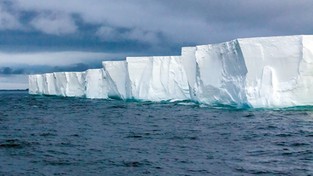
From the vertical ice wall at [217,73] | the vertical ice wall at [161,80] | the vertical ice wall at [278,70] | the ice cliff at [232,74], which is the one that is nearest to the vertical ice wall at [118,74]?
the ice cliff at [232,74]

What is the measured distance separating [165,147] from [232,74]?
10.6 metres

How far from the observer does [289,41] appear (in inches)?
732

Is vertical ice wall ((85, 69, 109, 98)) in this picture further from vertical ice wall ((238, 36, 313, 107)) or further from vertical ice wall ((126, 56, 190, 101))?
vertical ice wall ((238, 36, 313, 107))

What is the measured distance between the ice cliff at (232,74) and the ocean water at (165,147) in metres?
1.94

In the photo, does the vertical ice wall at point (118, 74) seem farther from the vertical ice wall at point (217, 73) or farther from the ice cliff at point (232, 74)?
the vertical ice wall at point (217, 73)

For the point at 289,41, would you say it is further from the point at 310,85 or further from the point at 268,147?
the point at 268,147

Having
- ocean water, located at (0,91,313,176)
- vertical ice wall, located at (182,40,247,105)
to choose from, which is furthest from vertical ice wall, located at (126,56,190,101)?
ocean water, located at (0,91,313,176)

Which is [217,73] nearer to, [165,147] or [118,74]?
[165,147]

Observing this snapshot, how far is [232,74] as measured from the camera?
20.9 meters

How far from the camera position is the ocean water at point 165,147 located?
862 cm

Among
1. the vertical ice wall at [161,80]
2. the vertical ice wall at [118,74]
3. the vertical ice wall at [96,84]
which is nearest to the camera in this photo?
the vertical ice wall at [161,80]

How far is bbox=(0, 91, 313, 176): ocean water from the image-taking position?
8.62 meters

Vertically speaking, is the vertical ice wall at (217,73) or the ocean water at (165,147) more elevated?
the vertical ice wall at (217,73)

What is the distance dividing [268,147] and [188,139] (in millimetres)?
2367
